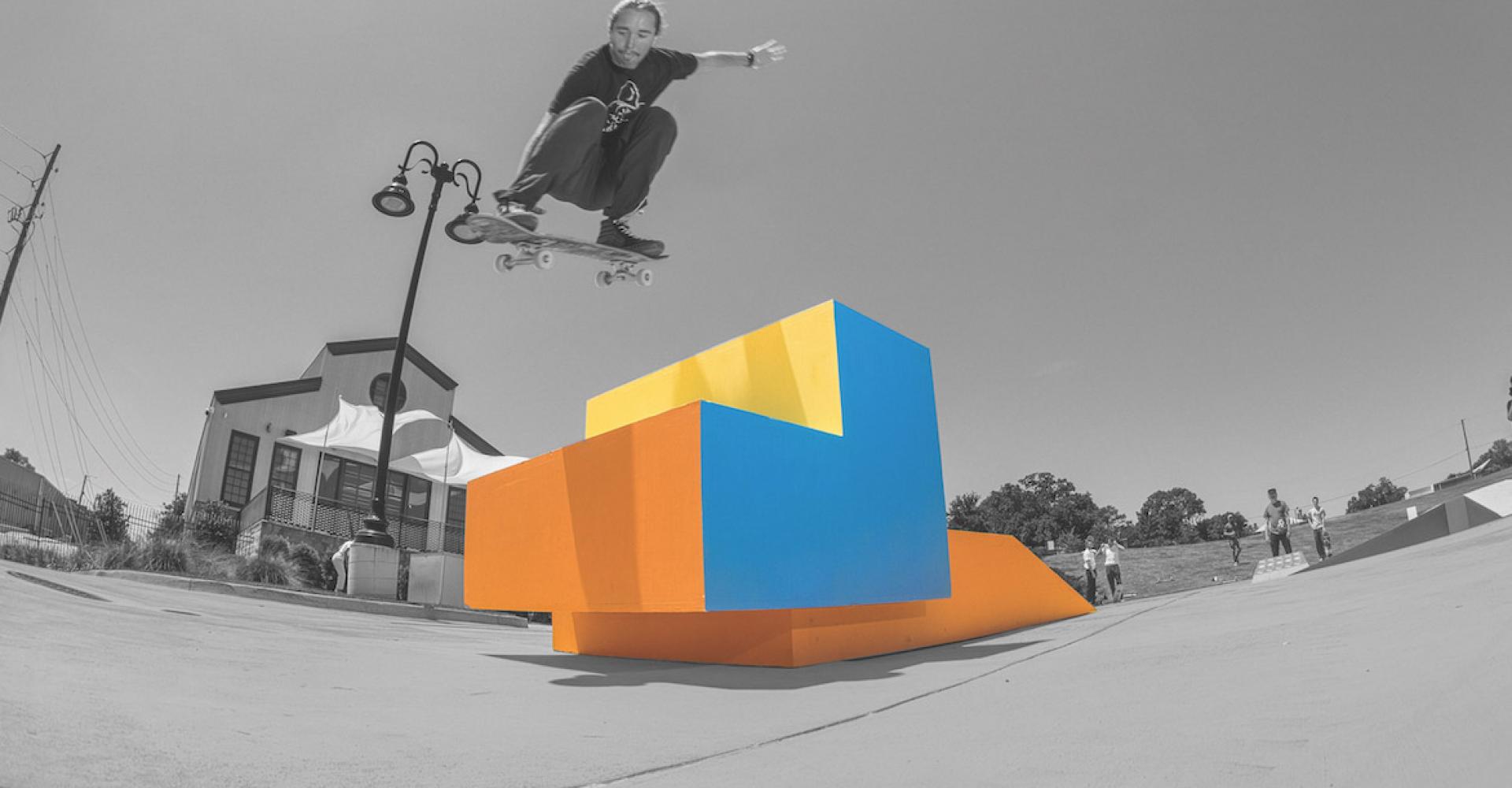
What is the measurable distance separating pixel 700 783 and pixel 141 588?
8.53 meters

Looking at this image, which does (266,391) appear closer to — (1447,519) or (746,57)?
(746,57)

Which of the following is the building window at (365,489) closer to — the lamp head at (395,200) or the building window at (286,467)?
the building window at (286,467)

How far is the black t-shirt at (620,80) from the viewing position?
4879mm

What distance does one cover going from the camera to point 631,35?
4.87 meters

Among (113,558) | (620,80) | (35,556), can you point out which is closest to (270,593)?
(113,558)

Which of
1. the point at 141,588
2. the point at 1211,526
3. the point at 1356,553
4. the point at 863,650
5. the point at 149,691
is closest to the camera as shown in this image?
the point at 149,691

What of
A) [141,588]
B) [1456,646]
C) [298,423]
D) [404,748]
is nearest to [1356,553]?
[1456,646]

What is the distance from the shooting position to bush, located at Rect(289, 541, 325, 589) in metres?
12.5

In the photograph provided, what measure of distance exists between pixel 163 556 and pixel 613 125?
10836mm

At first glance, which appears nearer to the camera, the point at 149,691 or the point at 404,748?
the point at 404,748

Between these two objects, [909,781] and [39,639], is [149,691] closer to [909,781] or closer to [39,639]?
[39,639]

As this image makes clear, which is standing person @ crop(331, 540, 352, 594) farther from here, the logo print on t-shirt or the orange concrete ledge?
the logo print on t-shirt

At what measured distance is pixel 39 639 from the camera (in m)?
2.62

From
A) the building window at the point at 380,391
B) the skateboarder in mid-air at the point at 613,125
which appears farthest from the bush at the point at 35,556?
the building window at the point at 380,391
